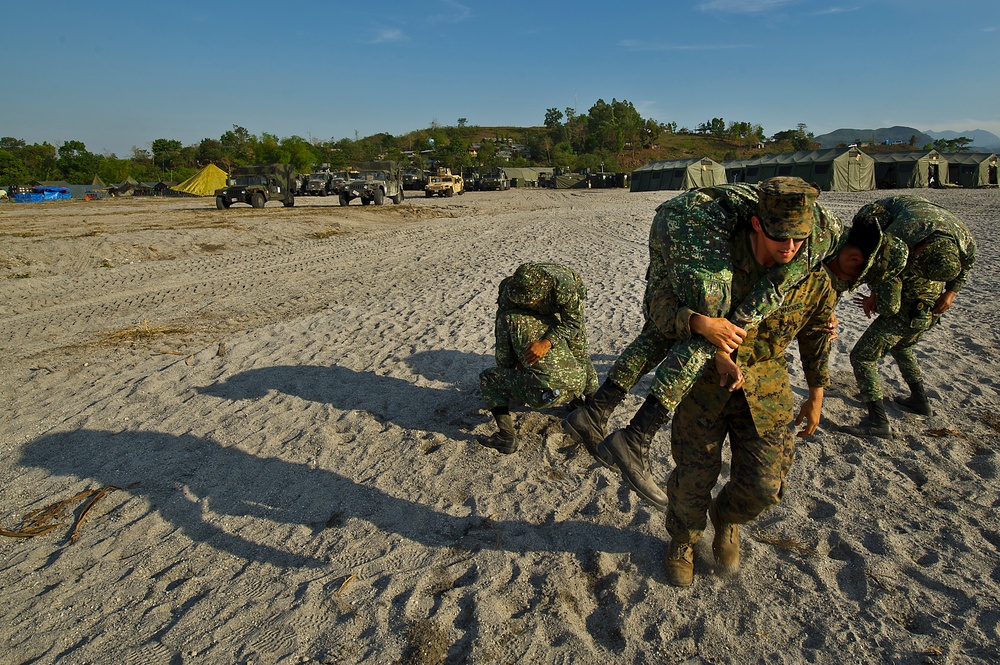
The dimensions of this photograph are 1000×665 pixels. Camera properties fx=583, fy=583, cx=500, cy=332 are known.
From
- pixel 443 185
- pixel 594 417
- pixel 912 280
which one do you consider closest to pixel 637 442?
pixel 594 417

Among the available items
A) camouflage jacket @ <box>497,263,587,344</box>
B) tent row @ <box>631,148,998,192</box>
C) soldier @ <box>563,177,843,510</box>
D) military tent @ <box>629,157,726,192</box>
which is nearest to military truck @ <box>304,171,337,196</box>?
military tent @ <box>629,157,726,192</box>

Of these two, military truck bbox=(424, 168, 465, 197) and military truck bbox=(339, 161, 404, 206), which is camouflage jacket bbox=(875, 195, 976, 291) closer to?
military truck bbox=(339, 161, 404, 206)

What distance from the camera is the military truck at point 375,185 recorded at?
24938 millimetres

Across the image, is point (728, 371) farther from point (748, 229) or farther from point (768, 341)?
point (748, 229)

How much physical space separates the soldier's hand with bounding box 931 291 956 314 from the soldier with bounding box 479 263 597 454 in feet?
8.16

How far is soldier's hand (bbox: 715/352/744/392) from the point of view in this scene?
2.27 metres

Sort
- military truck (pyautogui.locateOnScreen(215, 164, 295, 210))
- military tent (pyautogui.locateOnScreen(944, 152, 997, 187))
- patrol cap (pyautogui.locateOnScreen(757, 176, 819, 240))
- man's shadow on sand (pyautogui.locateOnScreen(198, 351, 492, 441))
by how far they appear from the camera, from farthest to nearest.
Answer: military tent (pyautogui.locateOnScreen(944, 152, 997, 187)) < military truck (pyautogui.locateOnScreen(215, 164, 295, 210)) < man's shadow on sand (pyautogui.locateOnScreen(198, 351, 492, 441)) < patrol cap (pyautogui.locateOnScreen(757, 176, 819, 240))

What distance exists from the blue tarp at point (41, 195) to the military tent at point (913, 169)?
51.6 m

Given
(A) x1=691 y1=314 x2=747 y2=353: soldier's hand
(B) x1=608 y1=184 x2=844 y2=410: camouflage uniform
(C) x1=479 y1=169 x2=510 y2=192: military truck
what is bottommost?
(A) x1=691 y1=314 x2=747 y2=353: soldier's hand

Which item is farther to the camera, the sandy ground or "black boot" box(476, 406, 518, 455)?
"black boot" box(476, 406, 518, 455)

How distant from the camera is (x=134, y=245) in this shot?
13.1m

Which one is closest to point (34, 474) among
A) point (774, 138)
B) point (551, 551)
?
point (551, 551)

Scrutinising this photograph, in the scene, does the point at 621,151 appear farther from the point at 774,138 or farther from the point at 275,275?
the point at 275,275

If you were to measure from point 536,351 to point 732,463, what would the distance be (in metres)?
1.59
